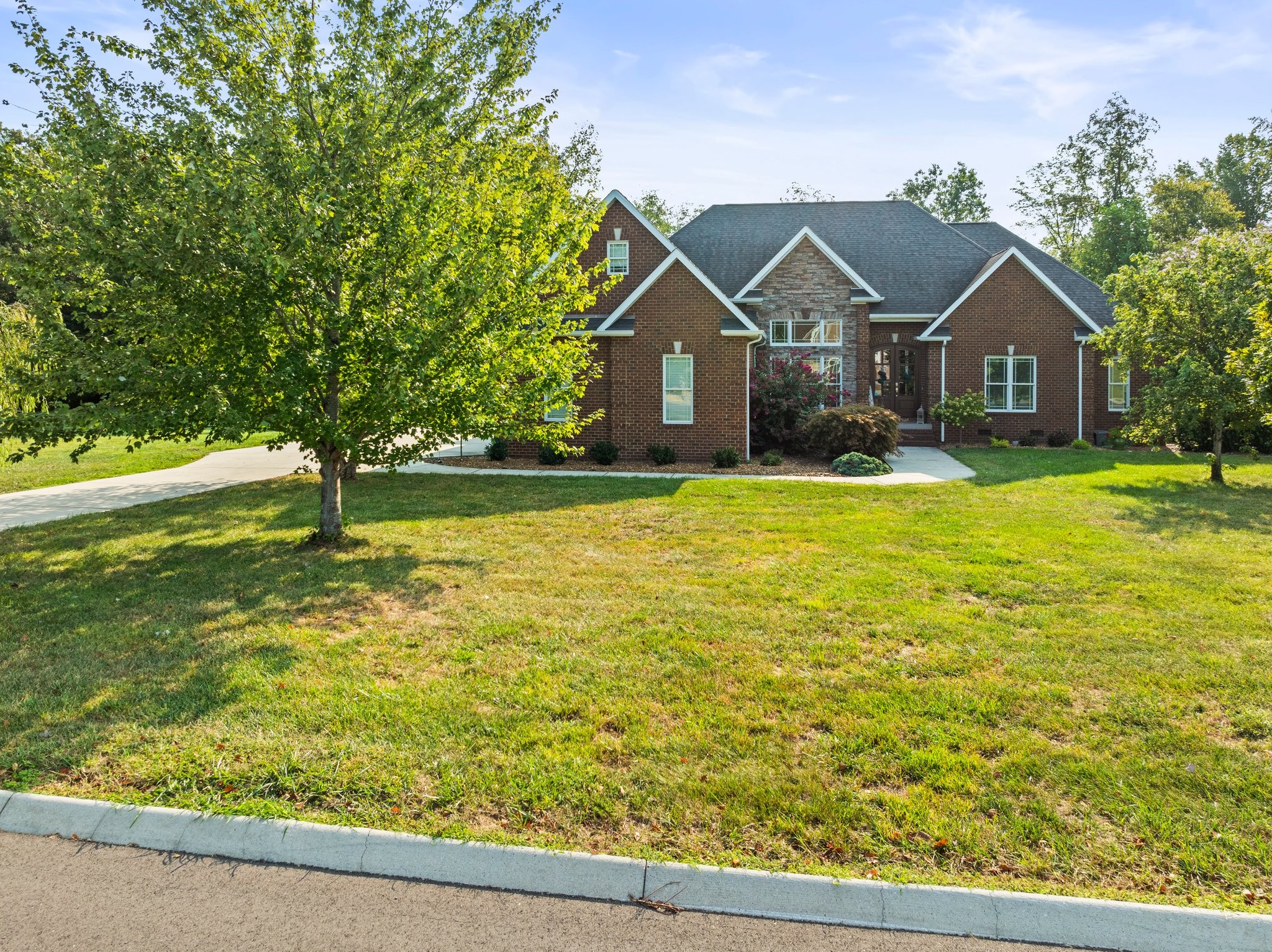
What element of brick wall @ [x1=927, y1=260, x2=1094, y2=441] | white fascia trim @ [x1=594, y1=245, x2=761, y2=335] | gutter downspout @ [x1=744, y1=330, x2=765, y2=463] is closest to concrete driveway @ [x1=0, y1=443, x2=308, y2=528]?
A: white fascia trim @ [x1=594, y1=245, x2=761, y2=335]

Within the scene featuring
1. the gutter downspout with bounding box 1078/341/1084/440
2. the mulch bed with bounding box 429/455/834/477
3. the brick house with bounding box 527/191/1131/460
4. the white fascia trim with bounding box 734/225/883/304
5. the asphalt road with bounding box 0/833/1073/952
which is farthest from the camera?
the white fascia trim with bounding box 734/225/883/304

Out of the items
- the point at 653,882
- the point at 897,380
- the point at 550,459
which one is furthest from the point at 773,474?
the point at 653,882

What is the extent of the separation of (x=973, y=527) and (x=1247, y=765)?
6.63 metres

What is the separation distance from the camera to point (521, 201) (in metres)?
9.19

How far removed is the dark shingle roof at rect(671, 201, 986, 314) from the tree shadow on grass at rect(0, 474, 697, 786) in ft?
51.5

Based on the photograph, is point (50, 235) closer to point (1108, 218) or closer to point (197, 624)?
point (197, 624)

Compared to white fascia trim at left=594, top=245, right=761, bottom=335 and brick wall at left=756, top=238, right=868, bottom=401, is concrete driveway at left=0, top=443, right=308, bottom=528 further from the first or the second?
brick wall at left=756, top=238, right=868, bottom=401

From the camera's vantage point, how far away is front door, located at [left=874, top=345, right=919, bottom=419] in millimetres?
25438

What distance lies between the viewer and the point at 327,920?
314 centimetres

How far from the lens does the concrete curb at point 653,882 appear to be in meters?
3.04

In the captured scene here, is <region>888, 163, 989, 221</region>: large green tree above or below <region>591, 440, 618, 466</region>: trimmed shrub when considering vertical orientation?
above

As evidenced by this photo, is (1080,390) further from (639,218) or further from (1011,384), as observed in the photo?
(639,218)

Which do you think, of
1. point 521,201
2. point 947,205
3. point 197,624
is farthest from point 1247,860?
point 947,205

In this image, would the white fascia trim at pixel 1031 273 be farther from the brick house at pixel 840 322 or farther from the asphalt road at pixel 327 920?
the asphalt road at pixel 327 920
